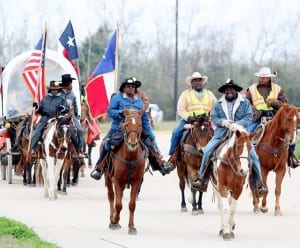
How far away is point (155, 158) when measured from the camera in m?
16.5

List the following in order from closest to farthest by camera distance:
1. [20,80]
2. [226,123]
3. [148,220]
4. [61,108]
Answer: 1. [226,123]
2. [148,220]
3. [61,108]
4. [20,80]

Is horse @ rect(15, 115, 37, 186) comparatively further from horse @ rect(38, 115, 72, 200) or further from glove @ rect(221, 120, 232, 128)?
glove @ rect(221, 120, 232, 128)

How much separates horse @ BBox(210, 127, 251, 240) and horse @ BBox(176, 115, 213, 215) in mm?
3064

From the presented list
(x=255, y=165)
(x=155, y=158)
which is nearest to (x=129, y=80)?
(x=155, y=158)

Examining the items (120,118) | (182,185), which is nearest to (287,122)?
(182,185)

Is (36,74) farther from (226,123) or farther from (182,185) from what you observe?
(226,123)

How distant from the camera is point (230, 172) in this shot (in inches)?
597

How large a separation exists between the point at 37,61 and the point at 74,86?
109cm

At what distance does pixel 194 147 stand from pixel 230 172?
3816mm

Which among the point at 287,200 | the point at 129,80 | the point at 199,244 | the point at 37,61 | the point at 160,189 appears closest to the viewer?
the point at 199,244

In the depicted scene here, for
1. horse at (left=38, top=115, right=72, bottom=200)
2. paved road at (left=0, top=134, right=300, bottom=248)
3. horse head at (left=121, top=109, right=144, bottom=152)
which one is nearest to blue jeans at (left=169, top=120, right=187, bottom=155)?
paved road at (left=0, top=134, right=300, bottom=248)

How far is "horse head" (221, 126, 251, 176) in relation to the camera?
48.5ft

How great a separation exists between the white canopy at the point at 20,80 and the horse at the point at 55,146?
414cm

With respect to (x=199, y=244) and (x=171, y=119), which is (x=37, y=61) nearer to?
(x=199, y=244)
